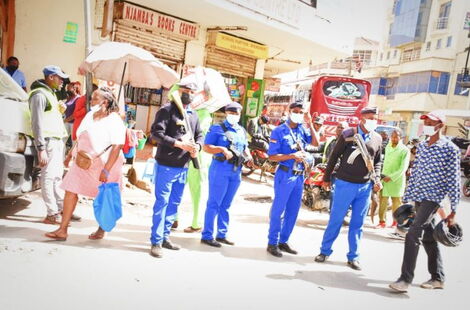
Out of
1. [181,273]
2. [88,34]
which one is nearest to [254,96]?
[88,34]

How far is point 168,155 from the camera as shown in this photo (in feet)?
14.3

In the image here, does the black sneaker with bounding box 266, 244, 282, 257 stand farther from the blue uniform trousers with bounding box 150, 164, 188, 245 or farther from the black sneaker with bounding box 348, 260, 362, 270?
the blue uniform trousers with bounding box 150, 164, 188, 245

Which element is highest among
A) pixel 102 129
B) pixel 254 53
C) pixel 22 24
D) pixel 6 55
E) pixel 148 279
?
pixel 254 53

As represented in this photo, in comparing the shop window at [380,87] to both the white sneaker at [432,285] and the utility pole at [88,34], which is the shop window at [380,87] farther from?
the white sneaker at [432,285]

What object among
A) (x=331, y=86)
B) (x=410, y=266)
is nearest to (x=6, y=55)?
(x=410, y=266)

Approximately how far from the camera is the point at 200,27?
12945mm

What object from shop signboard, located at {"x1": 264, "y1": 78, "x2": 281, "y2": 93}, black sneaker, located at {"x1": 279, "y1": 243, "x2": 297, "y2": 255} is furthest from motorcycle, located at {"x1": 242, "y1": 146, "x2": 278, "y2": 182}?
shop signboard, located at {"x1": 264, "y1": 78, "x2": 281, "y2": 93}

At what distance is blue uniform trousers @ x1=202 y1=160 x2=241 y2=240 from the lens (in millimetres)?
4906

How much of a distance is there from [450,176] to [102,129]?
12.5 feet

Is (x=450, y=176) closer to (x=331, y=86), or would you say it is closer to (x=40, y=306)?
(x=40, y=306)

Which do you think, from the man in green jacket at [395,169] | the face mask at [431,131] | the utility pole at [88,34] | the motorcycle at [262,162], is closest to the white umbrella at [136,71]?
the utility pole at [88,34]

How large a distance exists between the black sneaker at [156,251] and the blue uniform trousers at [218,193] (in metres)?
0.80

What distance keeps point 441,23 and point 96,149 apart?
42519 millimetres

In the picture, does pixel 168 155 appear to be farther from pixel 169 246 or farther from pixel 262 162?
pixel 262 162
